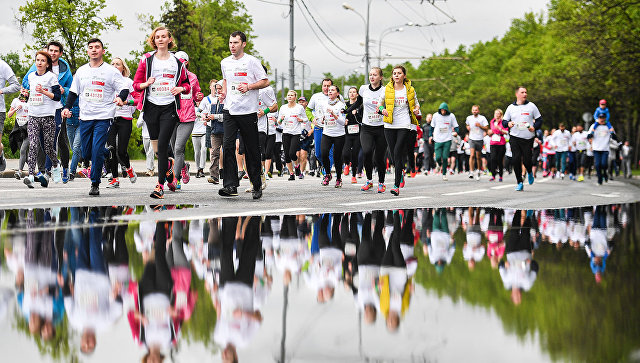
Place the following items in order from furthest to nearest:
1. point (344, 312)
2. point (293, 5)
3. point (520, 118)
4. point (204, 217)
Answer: point (293, 5) < point (520, 118) < point (204, 217) < point (344, 312)

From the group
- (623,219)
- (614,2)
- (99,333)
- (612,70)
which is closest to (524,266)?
(99,333)

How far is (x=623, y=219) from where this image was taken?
33.6 ft

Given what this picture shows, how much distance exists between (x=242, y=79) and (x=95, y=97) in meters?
2.33

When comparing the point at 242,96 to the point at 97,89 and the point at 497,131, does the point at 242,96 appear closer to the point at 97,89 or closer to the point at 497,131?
the point at 97,89

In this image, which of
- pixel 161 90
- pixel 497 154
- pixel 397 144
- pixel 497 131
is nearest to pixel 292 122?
pixel 497 131

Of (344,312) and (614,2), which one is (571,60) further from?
(344,312)

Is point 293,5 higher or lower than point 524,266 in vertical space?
higher

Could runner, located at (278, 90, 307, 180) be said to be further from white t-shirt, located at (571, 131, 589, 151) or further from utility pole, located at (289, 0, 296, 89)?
white t-shirt, located at (571, 131, 589, 151)

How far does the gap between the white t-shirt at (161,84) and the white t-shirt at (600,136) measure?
1570cm

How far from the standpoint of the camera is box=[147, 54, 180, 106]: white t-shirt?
11508 mm

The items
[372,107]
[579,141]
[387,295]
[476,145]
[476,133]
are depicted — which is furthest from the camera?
[579,141]

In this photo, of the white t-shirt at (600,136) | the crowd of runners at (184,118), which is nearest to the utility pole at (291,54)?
the crowd of runners at (184,118)

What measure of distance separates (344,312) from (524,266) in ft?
6.63

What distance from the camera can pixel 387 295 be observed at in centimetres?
464
